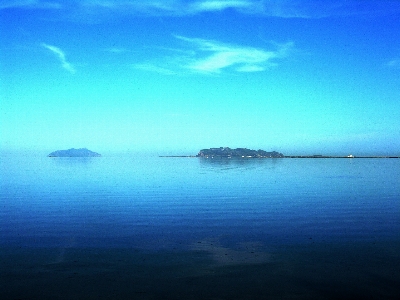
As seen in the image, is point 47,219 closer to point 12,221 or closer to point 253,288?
point 12,221

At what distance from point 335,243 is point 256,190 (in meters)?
26.3

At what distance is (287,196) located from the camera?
132 feet

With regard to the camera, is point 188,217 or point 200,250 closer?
point 200,250

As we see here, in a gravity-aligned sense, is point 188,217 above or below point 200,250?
above

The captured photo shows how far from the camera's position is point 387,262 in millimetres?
16047

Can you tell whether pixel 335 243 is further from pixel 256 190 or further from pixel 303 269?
pixel 256 190

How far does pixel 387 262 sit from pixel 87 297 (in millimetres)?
13556

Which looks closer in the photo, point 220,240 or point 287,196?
point 220,240

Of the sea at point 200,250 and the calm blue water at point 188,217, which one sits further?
the calm blue water at point 188,217

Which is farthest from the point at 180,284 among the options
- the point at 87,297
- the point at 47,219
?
the point at 47,219

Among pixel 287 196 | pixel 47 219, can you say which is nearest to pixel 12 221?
pixel 47 219

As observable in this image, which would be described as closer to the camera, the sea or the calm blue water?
the sea

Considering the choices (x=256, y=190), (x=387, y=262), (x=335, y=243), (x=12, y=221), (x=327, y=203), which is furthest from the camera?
(x=256, y=190)

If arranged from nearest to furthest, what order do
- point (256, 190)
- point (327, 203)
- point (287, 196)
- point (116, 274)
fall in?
point (116, 274) → point (327, 203) → point (287, 196) → point (256, 190)
